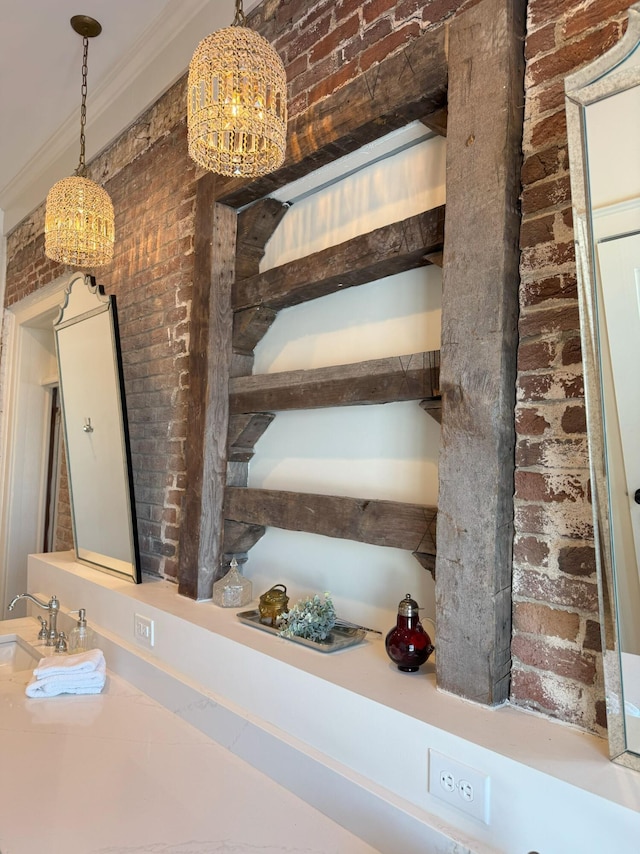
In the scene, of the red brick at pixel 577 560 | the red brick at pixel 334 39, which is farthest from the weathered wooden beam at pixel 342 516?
the red brick at pixel 334 39

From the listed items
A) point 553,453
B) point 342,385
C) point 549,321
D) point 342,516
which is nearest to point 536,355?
point 549,321

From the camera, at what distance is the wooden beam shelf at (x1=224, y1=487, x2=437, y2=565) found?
4.89 ft

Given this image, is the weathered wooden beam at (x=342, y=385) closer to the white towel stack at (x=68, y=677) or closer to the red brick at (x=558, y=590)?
the red brick at (x=558, y=590)

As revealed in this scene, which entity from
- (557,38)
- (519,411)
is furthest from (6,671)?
(557,38)

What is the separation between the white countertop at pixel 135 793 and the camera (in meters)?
1.27

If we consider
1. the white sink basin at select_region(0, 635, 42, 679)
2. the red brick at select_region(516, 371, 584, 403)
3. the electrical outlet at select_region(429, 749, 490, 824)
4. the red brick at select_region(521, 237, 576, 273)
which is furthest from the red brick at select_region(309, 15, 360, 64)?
the white sink basin at select_region(0, 635, 42, 679)

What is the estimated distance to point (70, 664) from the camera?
2.05 m

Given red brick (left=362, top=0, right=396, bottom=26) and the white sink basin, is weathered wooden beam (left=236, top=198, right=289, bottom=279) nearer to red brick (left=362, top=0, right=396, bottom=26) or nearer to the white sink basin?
red brick (left=362, top=0, right=396, bottom=26)

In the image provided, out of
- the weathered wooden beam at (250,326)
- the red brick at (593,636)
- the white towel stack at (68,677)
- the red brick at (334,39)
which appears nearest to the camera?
the red brick at (593,636)

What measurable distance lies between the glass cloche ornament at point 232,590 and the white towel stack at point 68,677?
18.5 inches

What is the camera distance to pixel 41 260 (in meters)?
4.10

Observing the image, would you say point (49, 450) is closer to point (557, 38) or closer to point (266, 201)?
point (266, 201)

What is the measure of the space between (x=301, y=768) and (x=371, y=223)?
4.83 feet

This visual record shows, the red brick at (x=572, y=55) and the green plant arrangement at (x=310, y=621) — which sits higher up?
the red brick at (x=572, y=55)
